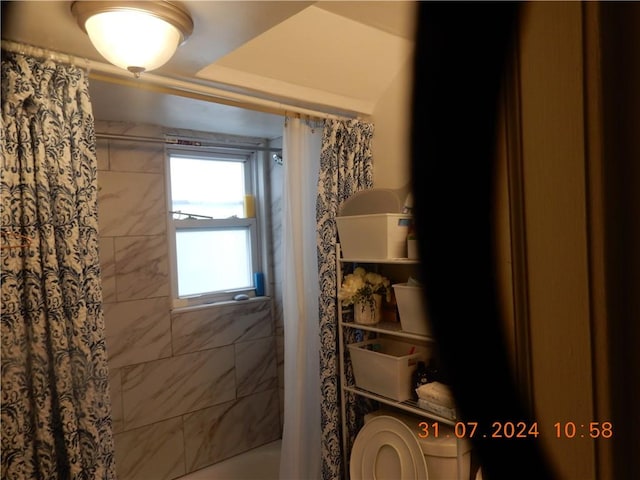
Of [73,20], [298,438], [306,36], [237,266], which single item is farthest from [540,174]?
Answer: [237,266]

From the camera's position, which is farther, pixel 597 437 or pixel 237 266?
pixel 237 266

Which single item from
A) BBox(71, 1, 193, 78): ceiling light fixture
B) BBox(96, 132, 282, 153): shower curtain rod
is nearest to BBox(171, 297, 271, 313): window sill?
BBox(96, 132, 282, 153): shower curtain rod

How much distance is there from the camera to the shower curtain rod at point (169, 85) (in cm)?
102

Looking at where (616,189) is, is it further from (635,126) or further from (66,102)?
(66,102)

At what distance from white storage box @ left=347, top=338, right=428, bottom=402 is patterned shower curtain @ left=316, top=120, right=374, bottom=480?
99 mm

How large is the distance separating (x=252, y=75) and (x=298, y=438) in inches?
54.2

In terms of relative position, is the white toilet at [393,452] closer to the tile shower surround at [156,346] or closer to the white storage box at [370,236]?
the white storage box at [370,236]

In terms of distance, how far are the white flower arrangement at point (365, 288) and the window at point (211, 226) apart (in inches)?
32.8

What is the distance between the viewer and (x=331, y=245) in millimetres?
1660

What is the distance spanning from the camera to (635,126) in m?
0.21

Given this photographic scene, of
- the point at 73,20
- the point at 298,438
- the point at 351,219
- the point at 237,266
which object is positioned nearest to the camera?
the point at 73,20

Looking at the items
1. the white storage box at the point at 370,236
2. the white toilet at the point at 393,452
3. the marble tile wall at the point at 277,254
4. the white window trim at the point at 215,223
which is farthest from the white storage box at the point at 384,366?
the white window trim at the point at 215,223

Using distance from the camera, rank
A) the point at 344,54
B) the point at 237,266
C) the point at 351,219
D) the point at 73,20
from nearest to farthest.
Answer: the point at 73,20, the point at 344,54, the point at 351,219, the point at 237,266

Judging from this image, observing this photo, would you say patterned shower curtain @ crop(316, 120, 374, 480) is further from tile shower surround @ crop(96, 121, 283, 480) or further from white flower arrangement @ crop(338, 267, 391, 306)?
tile shower surround @ crop(96, 121, 283, 480)
